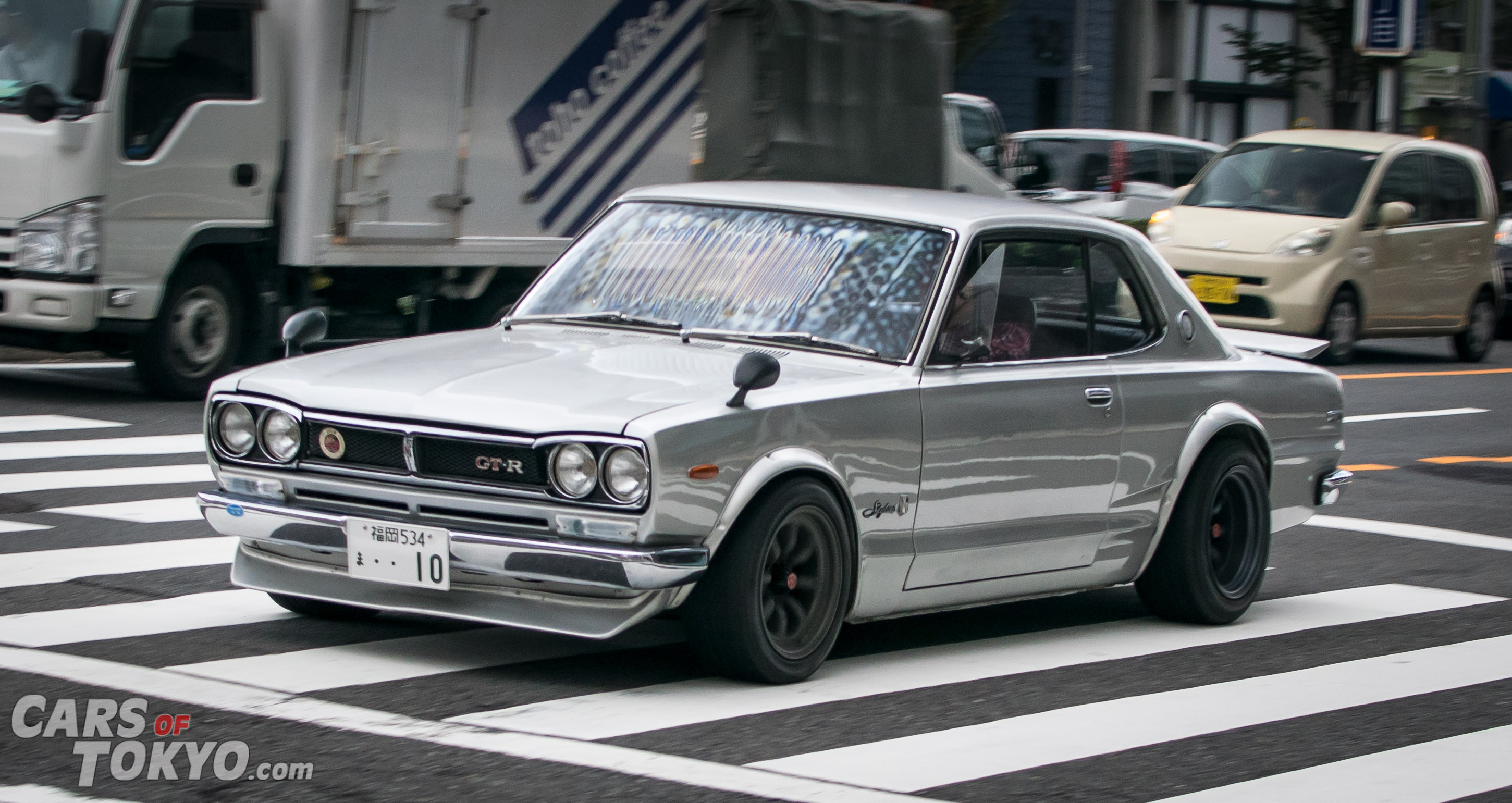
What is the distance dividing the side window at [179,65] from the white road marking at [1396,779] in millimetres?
8736

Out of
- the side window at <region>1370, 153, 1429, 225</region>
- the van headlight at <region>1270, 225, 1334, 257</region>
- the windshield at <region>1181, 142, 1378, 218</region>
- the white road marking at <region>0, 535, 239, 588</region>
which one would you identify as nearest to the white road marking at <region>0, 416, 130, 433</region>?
the white road marking at <region>0, 535, 239, 588</region>

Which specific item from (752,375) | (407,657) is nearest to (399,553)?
(407,657)

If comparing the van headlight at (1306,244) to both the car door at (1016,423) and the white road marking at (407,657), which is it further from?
the white road marking at (407,657)

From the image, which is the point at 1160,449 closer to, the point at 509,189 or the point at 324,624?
the point at 324,624

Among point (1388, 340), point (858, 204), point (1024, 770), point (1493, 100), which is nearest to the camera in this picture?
point (1024, 770)

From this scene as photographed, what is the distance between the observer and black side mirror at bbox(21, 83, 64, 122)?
11484 millimetres

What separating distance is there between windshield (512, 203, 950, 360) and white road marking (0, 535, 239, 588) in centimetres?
175

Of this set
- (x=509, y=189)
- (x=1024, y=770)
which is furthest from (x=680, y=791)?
(x=509, y=189)

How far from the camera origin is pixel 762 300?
630 centimetres

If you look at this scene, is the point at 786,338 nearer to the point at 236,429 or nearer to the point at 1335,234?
the point at 236,429

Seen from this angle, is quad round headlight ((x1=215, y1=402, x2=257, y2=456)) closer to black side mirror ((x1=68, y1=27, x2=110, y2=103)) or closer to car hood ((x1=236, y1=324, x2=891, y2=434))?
car hood ((x1=236, y1=324, x2=891, y2=434))

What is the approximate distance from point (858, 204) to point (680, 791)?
261cm

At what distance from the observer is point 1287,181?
1770 centimetres
